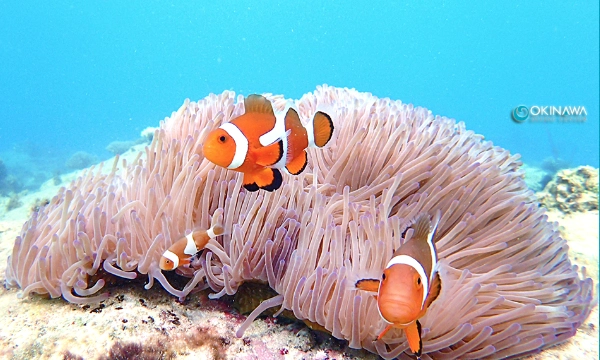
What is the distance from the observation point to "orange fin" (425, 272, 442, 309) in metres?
1.08

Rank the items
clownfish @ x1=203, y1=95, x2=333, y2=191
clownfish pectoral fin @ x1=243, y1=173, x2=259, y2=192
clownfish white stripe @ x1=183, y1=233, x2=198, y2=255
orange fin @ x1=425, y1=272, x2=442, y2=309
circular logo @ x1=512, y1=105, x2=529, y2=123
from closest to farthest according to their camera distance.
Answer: orange fin @ x1=425, y1=272, x2=442, y2=309
clownfish @ x1=203, y1=95, x2=333, y2=191
clownfish pectoral fin @ x1=243, y1=173, x2=259, y2=192
clownfish white stripe @ x1=183, y1=233, x2=198, y2=255
circular logo @ x1=512, y1=105, x2=529, y2=123

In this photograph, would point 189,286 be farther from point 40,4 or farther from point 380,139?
point 40,4

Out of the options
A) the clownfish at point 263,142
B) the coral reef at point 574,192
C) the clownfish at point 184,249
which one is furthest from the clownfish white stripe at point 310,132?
the coral reef at point 574,192

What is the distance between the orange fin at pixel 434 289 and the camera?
42.5 inches

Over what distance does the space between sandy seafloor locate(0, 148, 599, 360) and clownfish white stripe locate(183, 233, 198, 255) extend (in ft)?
1.06

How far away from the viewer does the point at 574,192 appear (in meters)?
5.16

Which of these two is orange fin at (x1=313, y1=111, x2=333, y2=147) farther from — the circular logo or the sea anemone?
the circular logo

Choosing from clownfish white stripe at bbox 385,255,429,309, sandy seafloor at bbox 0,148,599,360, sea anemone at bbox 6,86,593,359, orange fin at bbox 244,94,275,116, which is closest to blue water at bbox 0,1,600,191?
sea anemone at bbox 6,86,593,359

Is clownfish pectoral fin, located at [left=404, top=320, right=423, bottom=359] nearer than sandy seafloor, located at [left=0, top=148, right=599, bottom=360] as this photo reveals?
Yes

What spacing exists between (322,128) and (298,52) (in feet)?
351

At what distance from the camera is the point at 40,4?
82750 mm

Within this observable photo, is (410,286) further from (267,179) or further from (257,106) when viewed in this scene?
(257,106)

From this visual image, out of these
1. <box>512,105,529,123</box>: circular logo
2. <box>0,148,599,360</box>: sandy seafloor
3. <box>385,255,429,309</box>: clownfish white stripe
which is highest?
<box>512,105,529,123</box>: circular logo

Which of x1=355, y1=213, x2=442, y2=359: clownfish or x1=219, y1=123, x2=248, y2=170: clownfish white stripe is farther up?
x1=219, y1=123, x2=248, y2=170: clownfish white stripe
